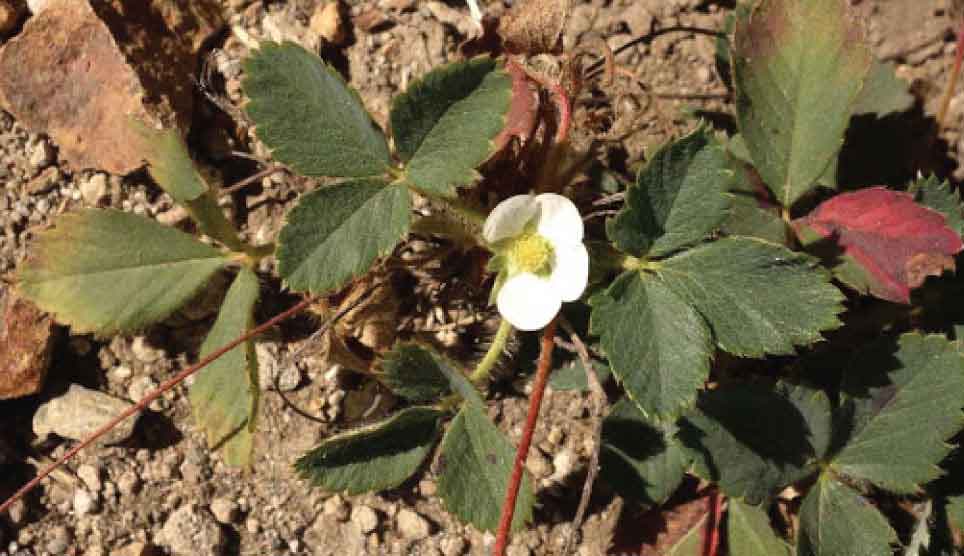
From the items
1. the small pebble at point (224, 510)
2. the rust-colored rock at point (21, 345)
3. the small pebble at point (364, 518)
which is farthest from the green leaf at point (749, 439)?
the rust-colored rock at point (21, 345)

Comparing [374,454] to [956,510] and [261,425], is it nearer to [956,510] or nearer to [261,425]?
[261,425]

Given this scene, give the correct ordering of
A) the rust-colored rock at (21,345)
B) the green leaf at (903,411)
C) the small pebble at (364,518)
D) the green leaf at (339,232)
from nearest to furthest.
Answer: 1. the green leaf at (339,232)
2. the green leaf at (903,411)
3. the rust-colored rock at (21,345)
4. the small pebble at (364,518)

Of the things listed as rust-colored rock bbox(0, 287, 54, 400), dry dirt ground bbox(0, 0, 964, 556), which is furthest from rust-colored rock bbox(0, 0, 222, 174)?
rust-colored rock bbox(0, 287, 54, 400)

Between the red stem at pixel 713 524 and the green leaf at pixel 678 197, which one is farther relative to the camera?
the red stem at pixel 713 524

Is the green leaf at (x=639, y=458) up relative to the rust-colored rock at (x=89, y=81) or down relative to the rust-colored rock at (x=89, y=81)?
down

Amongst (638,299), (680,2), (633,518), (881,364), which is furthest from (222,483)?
(680,2)

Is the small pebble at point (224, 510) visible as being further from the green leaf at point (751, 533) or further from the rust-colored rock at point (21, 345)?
the green leaf at point (751, 533)
